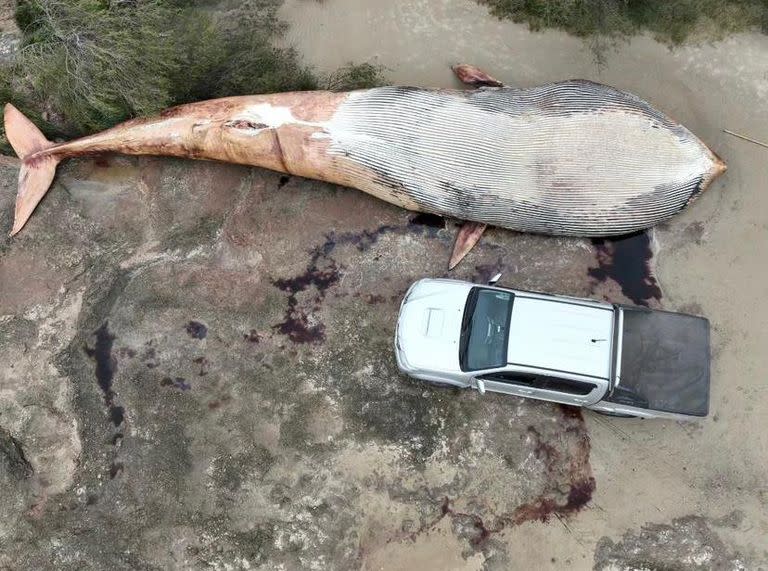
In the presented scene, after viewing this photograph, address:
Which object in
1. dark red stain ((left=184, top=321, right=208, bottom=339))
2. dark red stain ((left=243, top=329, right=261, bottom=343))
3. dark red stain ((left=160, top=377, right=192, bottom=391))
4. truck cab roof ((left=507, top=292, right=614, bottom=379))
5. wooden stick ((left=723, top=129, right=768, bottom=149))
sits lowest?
dark red stain ((left=160, top=377, right=192, bottom=391))

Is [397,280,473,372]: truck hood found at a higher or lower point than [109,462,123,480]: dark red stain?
higher

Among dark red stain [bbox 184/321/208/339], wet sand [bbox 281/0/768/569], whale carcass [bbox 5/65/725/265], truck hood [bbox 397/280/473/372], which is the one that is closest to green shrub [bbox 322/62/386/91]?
wet sand [bbox 281/0/768/569]

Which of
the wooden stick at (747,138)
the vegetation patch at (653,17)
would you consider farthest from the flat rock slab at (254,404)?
the vegetation patch at (653,17)

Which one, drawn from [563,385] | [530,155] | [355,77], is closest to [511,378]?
[563,385]

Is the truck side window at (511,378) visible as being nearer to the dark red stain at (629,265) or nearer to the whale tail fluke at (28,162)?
the dark red stain at (629,265)

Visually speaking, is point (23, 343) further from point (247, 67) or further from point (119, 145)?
point (247, 67)

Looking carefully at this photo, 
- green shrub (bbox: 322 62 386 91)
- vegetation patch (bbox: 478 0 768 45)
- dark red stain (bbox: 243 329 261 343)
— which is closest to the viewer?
dark red stain (bbox: 243 329 261 343)

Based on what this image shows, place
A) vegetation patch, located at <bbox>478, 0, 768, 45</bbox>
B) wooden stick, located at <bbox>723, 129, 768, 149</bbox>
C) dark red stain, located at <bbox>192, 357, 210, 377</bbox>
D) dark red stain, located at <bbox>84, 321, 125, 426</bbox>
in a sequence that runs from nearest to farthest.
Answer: dark red stain, located at <bbox>84, 321, 125, 426</bbox> → dark red stain, located at <bbox>192, 357, 210, 377</bbox> → wooden stick, located at <bbox>723, 129, 768, 149</bbox> → vegetation patch, located at <bbox>478, 0, 768, 45</bbox>

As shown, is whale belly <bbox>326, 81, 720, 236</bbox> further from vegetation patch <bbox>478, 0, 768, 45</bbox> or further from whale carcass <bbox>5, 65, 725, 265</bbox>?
vegetation patch <bbox>478, 0, 768, 45</bbox>

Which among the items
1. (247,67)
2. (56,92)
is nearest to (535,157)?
(247,67)
